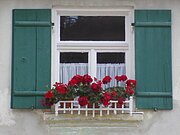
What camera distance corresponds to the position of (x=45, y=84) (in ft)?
24.8

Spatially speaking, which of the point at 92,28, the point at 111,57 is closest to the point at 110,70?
the point at 111,57

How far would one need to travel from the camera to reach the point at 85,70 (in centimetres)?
785

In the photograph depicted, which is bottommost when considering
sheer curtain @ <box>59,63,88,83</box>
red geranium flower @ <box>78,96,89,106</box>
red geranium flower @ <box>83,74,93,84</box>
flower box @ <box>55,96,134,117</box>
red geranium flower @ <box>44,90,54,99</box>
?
flower box @ <box>55,96,134,117</box>

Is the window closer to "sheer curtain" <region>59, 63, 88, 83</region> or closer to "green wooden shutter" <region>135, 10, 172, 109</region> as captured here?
"sheer curtain" <region>59, 63, 88, 83</region>

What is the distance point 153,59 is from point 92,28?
1.06 meters

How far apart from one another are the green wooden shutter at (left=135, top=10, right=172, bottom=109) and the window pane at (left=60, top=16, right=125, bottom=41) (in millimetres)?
375

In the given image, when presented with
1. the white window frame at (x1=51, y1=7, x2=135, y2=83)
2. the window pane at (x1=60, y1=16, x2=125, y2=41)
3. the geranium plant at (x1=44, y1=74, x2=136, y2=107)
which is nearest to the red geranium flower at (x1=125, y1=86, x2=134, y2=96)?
the geranium plant at (x1=44, y1=74, x2=136, y2=107)

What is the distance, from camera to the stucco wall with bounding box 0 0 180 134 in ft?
24.9

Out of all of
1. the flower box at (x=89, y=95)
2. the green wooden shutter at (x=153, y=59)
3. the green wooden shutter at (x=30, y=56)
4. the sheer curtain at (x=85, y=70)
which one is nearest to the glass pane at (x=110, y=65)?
the sheer curtain at (x=85, y=70)

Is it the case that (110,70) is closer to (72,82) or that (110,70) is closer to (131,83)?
(131,83)

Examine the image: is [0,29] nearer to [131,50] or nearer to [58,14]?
[58,14]

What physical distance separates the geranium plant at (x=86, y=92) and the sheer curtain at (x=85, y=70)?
47 centimetres

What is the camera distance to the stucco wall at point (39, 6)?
299 inches

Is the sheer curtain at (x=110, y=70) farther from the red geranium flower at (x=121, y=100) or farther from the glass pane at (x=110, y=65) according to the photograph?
the red geranium flower at (x=121, y=100)
